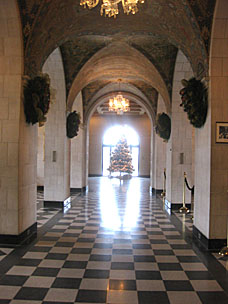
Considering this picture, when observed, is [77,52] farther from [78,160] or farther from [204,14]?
[78,160]

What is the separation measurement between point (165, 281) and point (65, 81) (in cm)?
677

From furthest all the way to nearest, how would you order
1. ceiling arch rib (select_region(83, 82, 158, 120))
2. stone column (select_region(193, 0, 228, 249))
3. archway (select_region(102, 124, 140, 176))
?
1. archway (select_region(102, 124, 140, 176))
2. ceiling arch rib (select_region(83, 82, 158, 120))
3. stone column (select_region(193, 0, 228, 249))

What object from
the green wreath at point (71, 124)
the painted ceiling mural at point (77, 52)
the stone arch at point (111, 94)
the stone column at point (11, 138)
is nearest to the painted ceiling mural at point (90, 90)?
the stone arch at point (111, 94)

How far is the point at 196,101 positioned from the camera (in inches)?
217

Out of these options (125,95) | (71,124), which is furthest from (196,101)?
(125,95)

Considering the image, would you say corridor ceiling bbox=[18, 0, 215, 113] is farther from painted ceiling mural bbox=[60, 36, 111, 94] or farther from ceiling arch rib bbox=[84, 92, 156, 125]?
ceiling arch rib bbox=[84, 92, 156, 125]

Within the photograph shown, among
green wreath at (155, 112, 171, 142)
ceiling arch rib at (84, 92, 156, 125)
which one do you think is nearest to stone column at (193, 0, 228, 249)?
green wreath at (155, 112, 171, 142)

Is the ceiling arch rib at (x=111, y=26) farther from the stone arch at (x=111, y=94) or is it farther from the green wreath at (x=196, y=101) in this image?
the stone arch at (x=111, y=94)

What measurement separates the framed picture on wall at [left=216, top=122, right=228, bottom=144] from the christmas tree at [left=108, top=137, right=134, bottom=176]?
17081 mm

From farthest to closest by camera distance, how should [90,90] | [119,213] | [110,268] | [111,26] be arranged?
[90,90]
[119,213]
[111,26]
[110,268]

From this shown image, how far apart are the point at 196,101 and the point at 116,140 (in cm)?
1948

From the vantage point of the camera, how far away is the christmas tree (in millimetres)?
22341

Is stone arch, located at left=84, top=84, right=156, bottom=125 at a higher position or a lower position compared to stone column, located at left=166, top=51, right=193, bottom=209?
higher

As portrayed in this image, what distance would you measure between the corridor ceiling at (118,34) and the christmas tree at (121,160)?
513 inches
